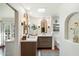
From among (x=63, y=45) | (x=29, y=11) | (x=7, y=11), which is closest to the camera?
(x=7, y=11)

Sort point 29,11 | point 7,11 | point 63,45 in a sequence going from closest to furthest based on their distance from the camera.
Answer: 1. point 7,11
2. point 29,11
3. point 63,45

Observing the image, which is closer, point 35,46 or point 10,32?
point 10,32

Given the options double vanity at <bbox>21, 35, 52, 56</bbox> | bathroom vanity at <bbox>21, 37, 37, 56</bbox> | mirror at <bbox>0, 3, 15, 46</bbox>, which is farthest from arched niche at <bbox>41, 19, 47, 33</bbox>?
mirror at <bbox>0, 3, 15, 46</bbox>

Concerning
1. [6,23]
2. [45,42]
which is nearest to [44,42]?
[45,42]

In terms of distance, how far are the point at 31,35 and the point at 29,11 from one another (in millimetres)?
396

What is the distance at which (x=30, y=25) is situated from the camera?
2455mm

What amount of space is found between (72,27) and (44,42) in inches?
23.7

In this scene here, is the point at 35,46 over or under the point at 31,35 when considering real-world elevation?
under

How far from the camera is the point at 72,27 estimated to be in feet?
8.84

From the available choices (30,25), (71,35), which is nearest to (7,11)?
(30,25)

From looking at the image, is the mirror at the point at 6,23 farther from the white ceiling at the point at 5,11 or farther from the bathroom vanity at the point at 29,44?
the bathroom vanity at the point at 29,44

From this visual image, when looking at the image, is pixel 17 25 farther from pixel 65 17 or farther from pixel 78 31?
pixel 78 31

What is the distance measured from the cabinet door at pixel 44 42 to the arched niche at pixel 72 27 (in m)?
0.35

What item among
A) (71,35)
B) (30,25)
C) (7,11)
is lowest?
(71,35)
